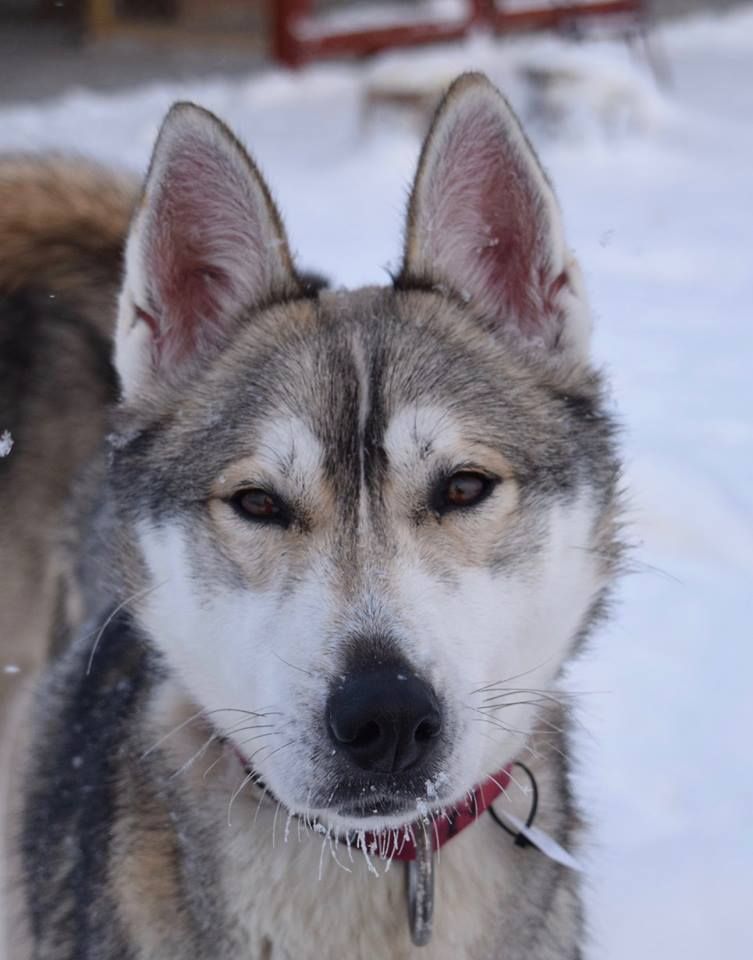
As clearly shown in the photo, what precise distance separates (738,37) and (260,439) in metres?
13.1

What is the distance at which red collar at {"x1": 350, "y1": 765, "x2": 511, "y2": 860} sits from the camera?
Answer: 2.17 m

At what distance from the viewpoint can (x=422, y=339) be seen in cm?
236

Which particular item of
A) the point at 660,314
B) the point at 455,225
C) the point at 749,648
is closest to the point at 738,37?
the point at 660,314

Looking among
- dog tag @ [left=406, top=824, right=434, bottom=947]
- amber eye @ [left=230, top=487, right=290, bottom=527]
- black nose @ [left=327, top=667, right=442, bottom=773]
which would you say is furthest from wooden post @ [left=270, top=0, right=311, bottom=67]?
black nose @ [left=327, top=667, right=442, bottom=773]

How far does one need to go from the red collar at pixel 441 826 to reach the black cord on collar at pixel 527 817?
1.4 inches

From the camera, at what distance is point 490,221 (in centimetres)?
249

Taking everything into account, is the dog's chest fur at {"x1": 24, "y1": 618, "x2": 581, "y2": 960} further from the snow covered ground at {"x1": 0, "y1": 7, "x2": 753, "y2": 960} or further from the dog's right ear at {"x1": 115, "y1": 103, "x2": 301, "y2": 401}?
the dog's right ear at {"x1": 115, "y1": 103, "x2": 301, "y2": 401}

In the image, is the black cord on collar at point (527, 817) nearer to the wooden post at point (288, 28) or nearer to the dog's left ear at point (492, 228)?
Answer: the dog's left ear at point (492, 228)

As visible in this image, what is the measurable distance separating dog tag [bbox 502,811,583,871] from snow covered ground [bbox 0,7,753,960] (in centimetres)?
48

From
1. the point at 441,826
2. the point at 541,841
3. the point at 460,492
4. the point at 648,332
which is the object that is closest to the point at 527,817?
the point at 541,841

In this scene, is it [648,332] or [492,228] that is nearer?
[492,228]

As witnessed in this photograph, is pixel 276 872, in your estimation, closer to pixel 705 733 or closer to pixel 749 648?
pixel 705 733

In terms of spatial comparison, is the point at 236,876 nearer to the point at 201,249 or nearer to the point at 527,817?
the point at 527,817

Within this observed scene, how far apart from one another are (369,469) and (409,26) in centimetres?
977
